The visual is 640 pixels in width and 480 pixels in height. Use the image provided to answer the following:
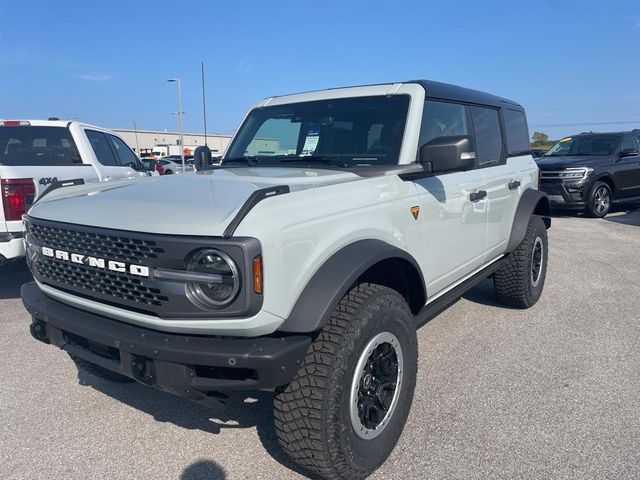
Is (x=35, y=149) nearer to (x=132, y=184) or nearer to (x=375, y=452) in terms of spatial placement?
(x=132, y=184)

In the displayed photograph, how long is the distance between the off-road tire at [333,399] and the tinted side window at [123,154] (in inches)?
231

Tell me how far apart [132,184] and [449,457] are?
227 cm

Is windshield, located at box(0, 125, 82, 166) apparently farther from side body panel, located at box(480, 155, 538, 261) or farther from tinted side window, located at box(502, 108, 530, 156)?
tinted side window, located at box(502, 108, 530, 156)

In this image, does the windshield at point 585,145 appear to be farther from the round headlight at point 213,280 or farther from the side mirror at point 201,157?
the round headlight at point 213,280

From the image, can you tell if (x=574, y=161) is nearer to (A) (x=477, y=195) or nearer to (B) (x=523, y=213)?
(B) (x=523, y=213)

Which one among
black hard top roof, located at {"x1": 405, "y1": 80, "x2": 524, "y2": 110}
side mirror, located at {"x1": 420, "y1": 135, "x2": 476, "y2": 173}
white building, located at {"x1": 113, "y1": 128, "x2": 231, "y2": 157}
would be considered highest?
black hard top roof, located at {"x1": 405, "y1": 80, "x2": 524, "y2": 110}

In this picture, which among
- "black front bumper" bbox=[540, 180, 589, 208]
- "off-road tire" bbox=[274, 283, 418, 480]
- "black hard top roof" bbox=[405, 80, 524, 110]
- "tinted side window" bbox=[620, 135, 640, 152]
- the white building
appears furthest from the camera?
the white building

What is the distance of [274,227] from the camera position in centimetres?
202

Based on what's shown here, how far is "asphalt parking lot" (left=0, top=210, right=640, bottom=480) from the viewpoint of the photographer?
8.40 feet

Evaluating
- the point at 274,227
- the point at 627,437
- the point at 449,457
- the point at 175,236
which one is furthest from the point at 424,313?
the point at 175,236

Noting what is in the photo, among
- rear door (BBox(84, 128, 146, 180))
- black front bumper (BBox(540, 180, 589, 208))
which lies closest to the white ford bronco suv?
rear door (BBox(84, 128, 146, 180))

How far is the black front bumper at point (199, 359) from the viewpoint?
6.49ft

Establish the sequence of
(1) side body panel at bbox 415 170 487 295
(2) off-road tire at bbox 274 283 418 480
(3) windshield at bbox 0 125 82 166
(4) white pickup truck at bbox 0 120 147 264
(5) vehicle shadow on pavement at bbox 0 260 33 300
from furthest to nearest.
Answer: (3) windshield at bbox 0 125 82 166, (5) vehicle shadow on pavement at bbox 0 260 33 300, (4) white pickup truck at bbox 0 120 147 264, (1) side body panel at bbox 415 170 487 295, (2) off-road tire at bbox 274 283 418 480

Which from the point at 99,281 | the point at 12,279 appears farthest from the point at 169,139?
the point at 99,281
